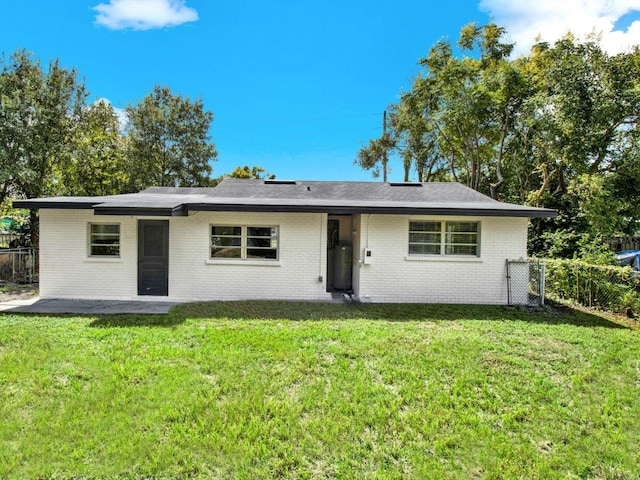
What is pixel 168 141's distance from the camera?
24.9m

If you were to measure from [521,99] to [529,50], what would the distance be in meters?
3.58

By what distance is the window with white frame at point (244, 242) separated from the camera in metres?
9.16

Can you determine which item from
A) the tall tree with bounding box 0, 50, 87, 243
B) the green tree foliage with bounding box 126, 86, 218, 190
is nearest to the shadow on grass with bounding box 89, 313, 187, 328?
the tall tree with bounding box 0, 50, 87, 243

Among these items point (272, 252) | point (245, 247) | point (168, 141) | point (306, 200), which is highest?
point (168, 141)

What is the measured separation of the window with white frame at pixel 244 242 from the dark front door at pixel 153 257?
3.92 ft

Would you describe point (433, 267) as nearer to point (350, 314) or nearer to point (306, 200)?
point (350, 314)

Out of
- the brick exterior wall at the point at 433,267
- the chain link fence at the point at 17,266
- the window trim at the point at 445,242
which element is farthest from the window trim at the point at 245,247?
the chain link fence at the point at 17,266

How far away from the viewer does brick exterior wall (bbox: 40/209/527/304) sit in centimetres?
892

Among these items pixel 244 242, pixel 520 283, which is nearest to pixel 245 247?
pixel 244 242

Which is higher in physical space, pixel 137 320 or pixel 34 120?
pixel 34 120

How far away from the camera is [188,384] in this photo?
14.6ft

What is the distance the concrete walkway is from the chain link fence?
354cm

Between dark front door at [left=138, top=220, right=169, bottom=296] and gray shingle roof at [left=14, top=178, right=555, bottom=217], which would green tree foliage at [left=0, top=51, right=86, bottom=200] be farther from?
dark front door at [left=138, top=220, right=169, bottom=296]

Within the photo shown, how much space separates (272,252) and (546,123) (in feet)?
46.3
